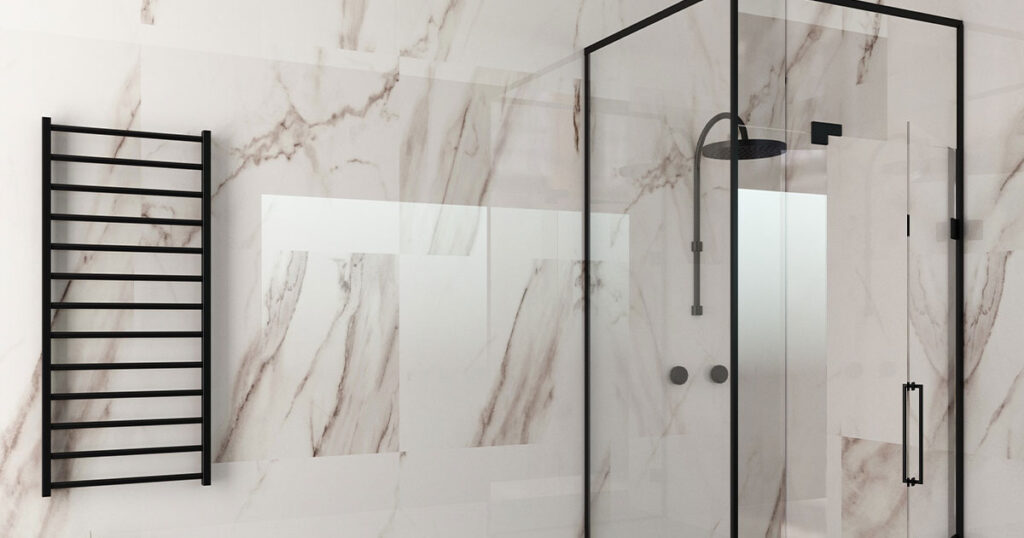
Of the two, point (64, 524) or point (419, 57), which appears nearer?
point (64, 524)

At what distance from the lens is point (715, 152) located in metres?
2.33

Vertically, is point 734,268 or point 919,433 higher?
point 734,268

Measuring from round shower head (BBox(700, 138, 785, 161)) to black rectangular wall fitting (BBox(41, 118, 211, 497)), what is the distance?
1.34 m

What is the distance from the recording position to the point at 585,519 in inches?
110

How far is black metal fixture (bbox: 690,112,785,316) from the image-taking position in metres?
2.27

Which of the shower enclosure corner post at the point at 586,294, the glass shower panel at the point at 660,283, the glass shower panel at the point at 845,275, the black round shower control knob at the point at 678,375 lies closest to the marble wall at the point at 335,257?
the shower enclosure corner post at the point at 586,294

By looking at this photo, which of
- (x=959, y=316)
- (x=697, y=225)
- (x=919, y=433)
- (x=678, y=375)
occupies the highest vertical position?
(x=697, y=225)

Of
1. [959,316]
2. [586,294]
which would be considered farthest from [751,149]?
[959,316]

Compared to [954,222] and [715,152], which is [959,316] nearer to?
[954,222]

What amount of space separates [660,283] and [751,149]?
0.47m

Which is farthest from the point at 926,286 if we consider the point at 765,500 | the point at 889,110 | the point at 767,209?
the point at 765,500

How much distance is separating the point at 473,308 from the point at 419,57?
0.77 metres

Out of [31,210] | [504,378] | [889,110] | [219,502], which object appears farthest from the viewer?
[504,378]

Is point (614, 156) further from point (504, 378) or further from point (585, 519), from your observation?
point (585, 519)
